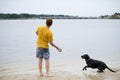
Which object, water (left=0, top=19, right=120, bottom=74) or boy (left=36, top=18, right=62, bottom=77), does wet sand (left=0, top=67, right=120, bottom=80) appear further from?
water (left=0, top=19, right=120, bottom=74)

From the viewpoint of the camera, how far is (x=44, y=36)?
838 cm

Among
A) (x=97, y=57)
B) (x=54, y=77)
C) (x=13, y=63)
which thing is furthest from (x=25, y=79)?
(x=97, y=57)

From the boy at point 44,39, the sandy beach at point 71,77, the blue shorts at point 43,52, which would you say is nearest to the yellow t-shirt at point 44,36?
the boy at point 44,39

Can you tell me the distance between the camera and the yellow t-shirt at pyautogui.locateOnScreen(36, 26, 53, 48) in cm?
835

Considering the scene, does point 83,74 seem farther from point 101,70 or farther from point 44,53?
point 44,53

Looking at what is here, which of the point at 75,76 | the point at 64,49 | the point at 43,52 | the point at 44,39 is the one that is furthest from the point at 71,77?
the point at 64,49

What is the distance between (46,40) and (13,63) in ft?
17.3

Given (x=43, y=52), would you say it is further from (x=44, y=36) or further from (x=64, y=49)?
(x=64, y=49)

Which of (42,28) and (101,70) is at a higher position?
(42,28)

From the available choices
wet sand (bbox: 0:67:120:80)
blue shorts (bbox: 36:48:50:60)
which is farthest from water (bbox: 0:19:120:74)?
blue shorts (bbox: 36:48:50:60)

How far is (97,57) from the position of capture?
50.0 feet

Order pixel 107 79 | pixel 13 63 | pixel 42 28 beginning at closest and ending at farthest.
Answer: pixel 42 28, pixel 107 79, pixel 13 63

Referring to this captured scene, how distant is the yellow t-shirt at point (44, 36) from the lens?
835cm

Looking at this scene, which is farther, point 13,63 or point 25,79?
point 13,63
